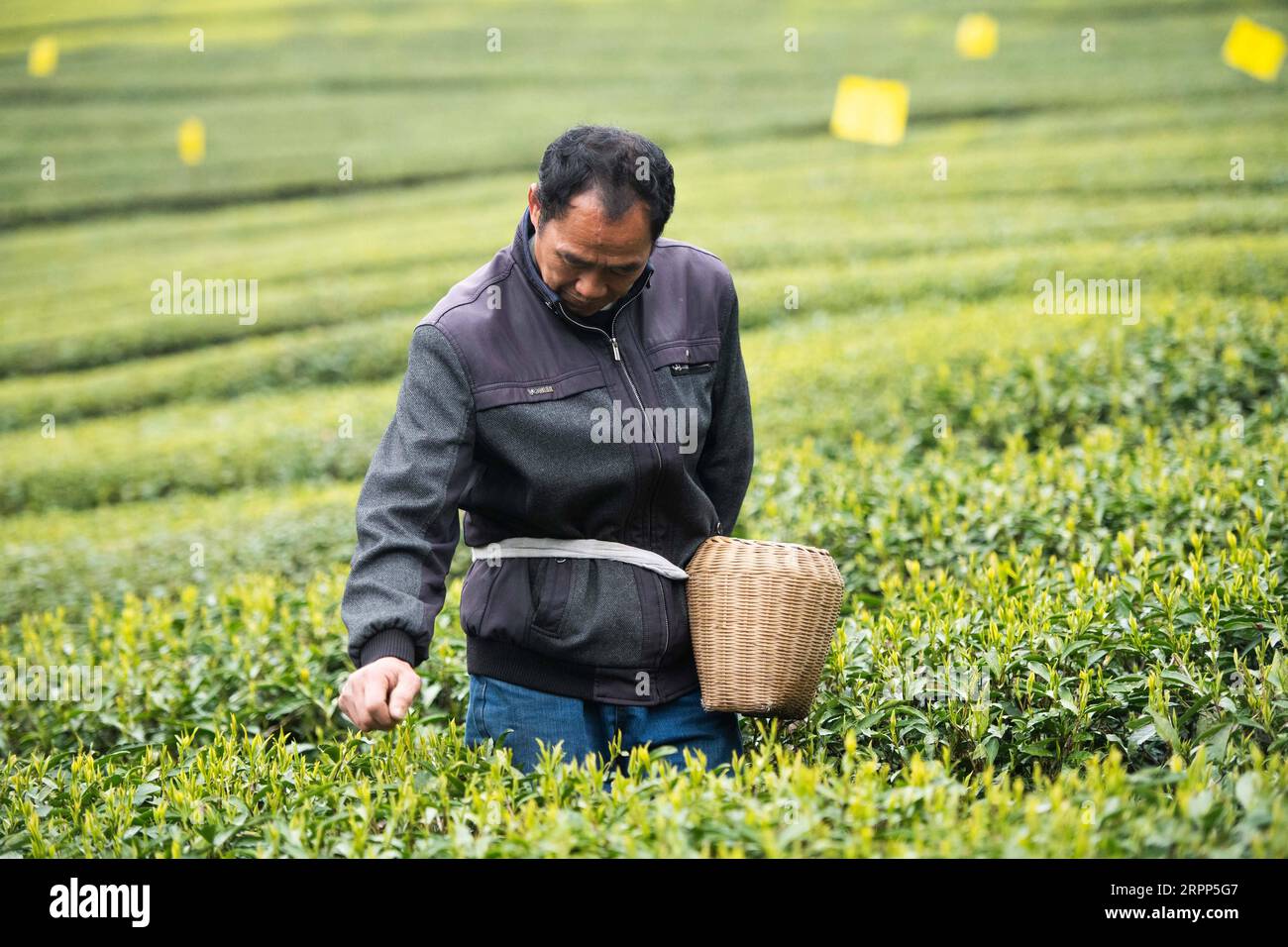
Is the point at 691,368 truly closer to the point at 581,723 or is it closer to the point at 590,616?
the point at 590,616

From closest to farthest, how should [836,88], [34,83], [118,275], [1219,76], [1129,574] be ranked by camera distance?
1. [1129,574]
2. [118,275]
3. [1219,76]
4. [836,88]
5. [34,83]

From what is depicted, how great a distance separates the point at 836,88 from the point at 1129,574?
73.8 ft

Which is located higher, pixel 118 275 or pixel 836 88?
pixel 836 88

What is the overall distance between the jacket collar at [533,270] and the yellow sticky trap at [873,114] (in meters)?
18.6

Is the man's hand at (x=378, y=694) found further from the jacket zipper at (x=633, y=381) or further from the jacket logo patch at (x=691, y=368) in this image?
the jacket logo patch at (x=691, y=368)

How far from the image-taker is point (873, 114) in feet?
67.5

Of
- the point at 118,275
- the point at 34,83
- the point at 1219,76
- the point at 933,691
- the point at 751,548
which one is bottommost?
the point at 933,691

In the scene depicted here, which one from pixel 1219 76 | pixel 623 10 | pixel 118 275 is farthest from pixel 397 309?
pixel 623 10

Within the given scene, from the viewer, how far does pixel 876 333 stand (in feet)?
32.0

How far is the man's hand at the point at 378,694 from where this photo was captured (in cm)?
247

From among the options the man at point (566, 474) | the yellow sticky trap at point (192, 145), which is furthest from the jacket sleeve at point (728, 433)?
the yellow sticky trap at point (192, 145)

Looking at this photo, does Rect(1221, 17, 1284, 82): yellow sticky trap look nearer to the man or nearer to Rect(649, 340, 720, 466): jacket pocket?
Rect(649, 340, 720, 466): jacket pocket

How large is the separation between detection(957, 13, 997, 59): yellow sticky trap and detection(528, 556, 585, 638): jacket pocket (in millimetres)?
24328
